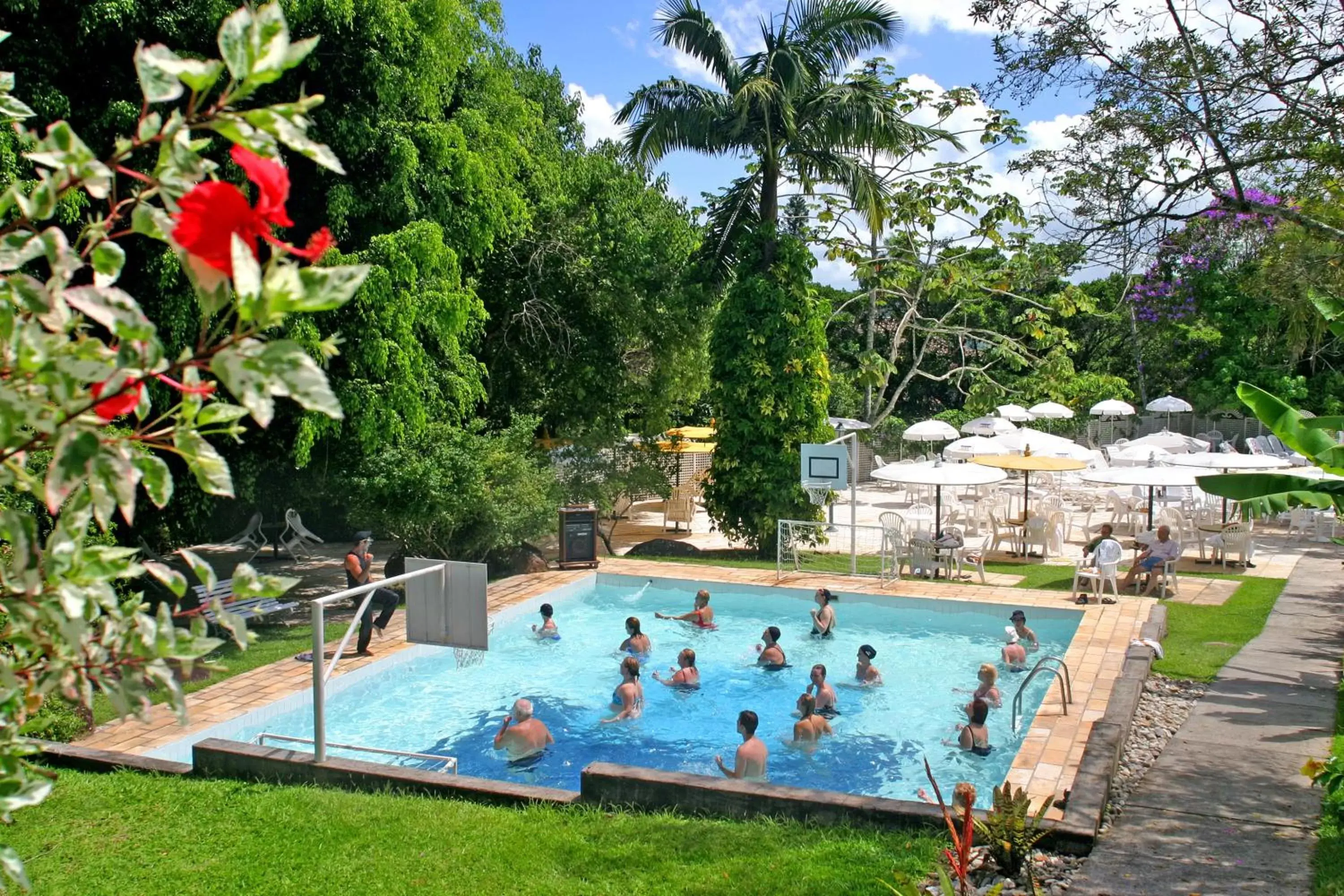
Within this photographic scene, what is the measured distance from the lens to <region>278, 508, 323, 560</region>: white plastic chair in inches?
750

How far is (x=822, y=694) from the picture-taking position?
11.4m

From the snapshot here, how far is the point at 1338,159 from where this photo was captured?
388 inches

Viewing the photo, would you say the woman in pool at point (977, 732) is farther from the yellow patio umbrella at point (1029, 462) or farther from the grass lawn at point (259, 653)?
the yellow patio umbrella at point (1029, 462)

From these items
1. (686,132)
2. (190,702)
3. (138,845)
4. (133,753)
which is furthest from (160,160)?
(686,132)

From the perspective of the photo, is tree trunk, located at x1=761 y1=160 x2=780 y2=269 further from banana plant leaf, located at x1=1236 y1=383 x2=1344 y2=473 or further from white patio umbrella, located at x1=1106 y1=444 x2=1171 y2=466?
banana plant leaf, located at x1=1236 y1=383 x2=1344 y2=473

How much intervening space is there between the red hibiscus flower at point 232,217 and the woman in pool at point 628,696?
1011cm

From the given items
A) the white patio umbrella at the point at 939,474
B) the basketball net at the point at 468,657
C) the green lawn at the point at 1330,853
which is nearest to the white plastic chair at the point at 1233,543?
the white patio umbrella at the point at 939,474

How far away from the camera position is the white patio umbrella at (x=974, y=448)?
837 inches

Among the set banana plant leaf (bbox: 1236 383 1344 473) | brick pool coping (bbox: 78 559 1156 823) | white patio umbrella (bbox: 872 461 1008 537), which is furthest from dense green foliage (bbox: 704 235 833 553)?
banana plant leaf (bbox: 1236 383 1344 473)

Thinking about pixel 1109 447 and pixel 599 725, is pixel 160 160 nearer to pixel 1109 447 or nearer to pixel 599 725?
pixel 599 725

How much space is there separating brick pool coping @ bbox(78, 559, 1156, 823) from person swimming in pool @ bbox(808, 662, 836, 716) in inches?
87.3

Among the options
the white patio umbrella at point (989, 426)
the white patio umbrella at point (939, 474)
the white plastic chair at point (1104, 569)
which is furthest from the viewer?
the white patio umbrella at point (989, 426)

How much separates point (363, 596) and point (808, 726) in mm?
6125

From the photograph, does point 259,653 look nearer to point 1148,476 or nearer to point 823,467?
point 823,467
